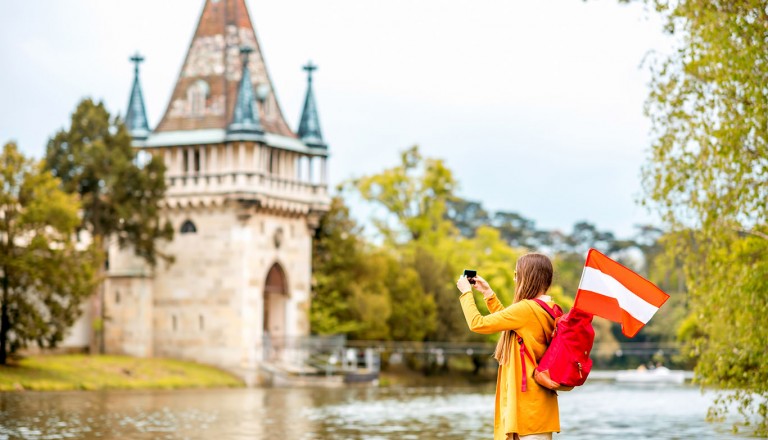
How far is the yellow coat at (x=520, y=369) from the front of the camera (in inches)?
374

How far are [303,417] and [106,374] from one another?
20.6 metres

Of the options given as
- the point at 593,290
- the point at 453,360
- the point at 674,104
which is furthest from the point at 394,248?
the point at 593,290

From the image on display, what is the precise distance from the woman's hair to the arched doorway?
54.3 m

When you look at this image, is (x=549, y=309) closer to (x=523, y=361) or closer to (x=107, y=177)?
(x=523, y=361)

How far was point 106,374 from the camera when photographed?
4909cm

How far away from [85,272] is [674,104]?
29.8m

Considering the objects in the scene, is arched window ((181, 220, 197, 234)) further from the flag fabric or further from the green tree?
the flag fabric

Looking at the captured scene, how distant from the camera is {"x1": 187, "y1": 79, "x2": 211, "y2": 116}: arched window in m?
63.3

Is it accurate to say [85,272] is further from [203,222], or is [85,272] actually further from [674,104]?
[674,104]

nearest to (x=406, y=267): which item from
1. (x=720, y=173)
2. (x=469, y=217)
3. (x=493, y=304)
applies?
(x=720, y=173)

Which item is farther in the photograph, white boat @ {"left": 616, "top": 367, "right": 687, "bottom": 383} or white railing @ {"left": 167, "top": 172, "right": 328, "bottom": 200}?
white boat @ {"left": 616, "top": 367, "right": 687, "bottom": 383}

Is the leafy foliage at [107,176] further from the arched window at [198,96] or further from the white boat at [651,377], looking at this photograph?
the white boat at [651,377]

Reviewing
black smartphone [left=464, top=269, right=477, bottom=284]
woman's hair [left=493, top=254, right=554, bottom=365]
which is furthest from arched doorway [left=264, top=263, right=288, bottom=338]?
black smartphone [left=464, top=269, right=477, bottom=284]

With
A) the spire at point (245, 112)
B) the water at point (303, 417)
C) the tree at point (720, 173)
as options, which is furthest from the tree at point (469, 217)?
the tree at point (720, 173)
